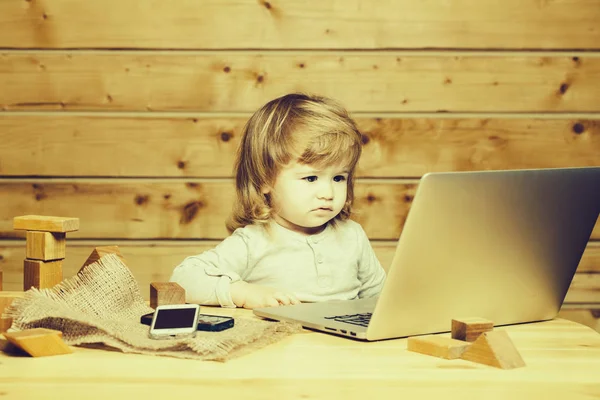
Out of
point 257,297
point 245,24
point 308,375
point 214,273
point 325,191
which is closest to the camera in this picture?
point 308,375

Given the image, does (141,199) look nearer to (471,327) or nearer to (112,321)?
(112,321)

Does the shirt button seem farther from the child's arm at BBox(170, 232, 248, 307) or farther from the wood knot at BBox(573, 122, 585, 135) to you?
the wood knot at BBox(573, 122, 585, 135)

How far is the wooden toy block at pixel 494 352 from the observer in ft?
2.95

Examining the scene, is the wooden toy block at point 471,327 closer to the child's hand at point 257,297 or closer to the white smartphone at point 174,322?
the white smartphone at point 174,322

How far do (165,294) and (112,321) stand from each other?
149 mm

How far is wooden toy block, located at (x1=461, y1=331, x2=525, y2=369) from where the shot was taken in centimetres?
90

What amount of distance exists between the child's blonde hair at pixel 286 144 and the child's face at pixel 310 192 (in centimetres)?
2

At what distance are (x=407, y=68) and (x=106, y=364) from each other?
67.1 inches

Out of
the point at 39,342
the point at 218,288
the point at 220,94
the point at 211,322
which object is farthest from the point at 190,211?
the point at 39,342

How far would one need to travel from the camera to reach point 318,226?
176 cm

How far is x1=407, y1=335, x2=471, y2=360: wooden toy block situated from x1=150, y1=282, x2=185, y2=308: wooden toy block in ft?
1.30

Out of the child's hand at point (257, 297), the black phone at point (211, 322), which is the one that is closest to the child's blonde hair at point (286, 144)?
the child's hand at point (257, 297)

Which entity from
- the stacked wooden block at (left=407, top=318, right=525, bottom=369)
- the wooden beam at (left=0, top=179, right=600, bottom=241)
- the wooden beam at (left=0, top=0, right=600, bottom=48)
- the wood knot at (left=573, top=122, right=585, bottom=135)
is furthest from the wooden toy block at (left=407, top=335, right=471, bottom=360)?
the wood knot at (left=573, top=122, right=585, bottom=135)

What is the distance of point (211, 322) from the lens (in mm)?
1046
